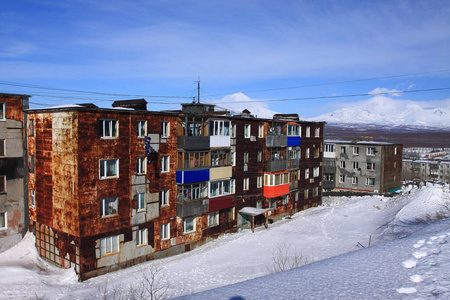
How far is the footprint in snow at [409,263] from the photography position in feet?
36.7

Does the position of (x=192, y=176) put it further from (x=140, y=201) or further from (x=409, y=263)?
(x=409, y=263)

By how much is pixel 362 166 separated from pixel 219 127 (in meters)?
38.6

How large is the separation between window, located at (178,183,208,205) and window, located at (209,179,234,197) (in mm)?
803

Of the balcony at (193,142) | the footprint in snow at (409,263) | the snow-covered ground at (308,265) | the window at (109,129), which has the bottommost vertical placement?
the snow-covered ground at (308,265)

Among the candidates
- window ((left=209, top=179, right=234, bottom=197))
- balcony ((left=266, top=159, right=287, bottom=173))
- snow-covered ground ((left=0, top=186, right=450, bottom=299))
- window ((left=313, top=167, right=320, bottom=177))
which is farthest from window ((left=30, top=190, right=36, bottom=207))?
window ((left=313, top=167, right=320, bottom=177))

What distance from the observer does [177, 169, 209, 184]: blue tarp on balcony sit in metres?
29.5

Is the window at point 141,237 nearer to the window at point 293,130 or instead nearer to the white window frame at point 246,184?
the white window frame at point 246,184

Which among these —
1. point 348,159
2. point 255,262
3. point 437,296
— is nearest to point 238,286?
point 437,296

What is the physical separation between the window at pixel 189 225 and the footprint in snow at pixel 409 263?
71.1 feet

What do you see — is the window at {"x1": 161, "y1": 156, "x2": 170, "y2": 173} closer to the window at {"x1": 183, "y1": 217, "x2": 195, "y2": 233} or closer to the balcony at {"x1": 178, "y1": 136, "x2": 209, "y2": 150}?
the balcony at {"x1": 178, "y1": 136, "x2": 209, "y2": 150}

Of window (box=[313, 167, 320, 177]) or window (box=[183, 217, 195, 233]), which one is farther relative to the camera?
window (box=[313, 167, 320, 177])

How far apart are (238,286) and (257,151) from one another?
2769 cm

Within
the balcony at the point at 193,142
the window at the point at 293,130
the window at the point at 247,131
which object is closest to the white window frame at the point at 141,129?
the balcony at the point at 193,142

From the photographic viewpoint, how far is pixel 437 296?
9.07 metres
